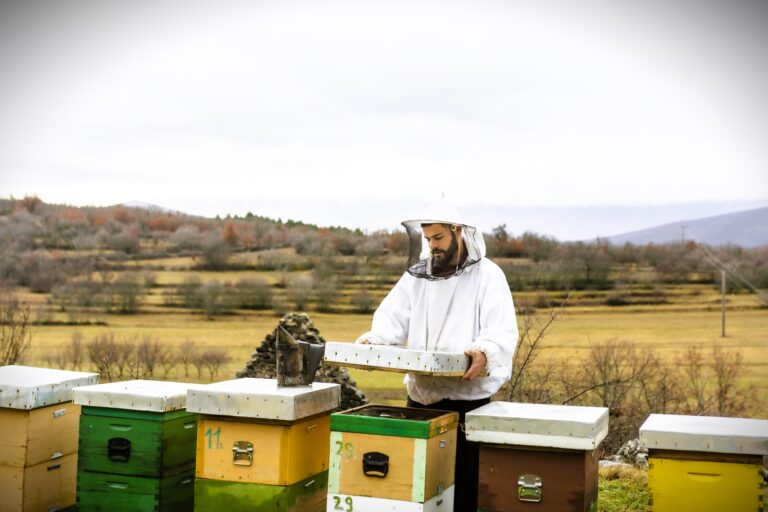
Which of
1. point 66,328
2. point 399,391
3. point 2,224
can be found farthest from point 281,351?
point 2,224

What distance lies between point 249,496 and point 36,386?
5.90 feet

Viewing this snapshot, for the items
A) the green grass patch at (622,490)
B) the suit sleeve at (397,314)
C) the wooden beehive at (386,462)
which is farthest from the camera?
the green grass patch at (622,490)

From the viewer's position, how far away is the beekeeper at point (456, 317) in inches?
224

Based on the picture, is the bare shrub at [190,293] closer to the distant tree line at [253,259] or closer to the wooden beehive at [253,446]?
the distant tree line at [253,259]

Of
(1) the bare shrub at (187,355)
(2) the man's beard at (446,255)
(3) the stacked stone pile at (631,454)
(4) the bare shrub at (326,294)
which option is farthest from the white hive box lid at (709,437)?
(4) the bare shrub at (326,294)

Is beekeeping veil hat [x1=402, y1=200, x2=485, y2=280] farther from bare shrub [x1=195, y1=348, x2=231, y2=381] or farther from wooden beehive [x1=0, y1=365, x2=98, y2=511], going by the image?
bare shrub [x1=195, y1=348, x2=231, y2=381]

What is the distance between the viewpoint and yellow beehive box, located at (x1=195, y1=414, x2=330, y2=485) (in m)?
5.23

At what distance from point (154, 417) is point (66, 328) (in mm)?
60639

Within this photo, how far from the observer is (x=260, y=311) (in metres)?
69.1

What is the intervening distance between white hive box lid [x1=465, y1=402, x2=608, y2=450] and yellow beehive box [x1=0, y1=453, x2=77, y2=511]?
10.2ft

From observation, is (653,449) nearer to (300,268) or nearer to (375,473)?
(375,473)

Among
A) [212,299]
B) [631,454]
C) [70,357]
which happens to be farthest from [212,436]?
[212,299]

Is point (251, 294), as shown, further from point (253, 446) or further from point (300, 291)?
point (253, 446)

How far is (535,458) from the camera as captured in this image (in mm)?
4934
